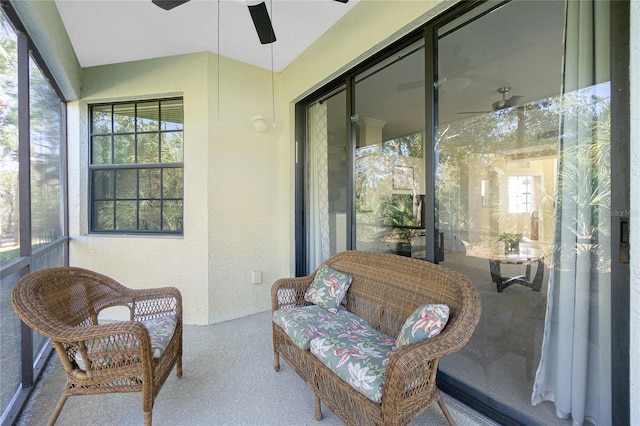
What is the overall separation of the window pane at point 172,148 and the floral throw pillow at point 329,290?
218 cm

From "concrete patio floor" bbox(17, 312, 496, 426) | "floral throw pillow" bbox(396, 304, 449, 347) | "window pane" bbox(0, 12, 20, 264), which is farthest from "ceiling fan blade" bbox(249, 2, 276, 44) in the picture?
"concrete patio floor" bbox(17, 312, 496, 426)

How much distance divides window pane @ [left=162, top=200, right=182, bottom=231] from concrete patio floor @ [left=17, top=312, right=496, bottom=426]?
1.45m

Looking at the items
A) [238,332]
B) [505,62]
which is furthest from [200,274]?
[505,62]

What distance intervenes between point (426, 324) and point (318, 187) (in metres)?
2.06

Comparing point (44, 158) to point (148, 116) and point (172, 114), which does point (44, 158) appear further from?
point (172, 114)

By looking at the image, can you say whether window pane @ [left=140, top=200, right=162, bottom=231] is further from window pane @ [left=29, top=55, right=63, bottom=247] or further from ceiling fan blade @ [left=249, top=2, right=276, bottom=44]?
ceiling fan blade @ [left=249, top=2, right=276, bottom=44]

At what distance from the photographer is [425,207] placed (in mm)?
1969

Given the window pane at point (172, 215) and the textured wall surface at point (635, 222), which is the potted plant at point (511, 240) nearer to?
the textured wall surface at point (635, 222)

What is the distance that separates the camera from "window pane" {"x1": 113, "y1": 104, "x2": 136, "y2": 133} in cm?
326

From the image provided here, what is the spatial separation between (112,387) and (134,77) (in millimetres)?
3124

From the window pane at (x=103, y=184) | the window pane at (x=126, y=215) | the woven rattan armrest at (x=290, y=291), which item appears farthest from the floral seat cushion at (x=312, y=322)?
the window pane at (x=103, y=184)

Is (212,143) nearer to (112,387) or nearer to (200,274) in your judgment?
(200,274)

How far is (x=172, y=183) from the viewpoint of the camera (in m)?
3.17

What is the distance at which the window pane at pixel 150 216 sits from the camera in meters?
3.21
